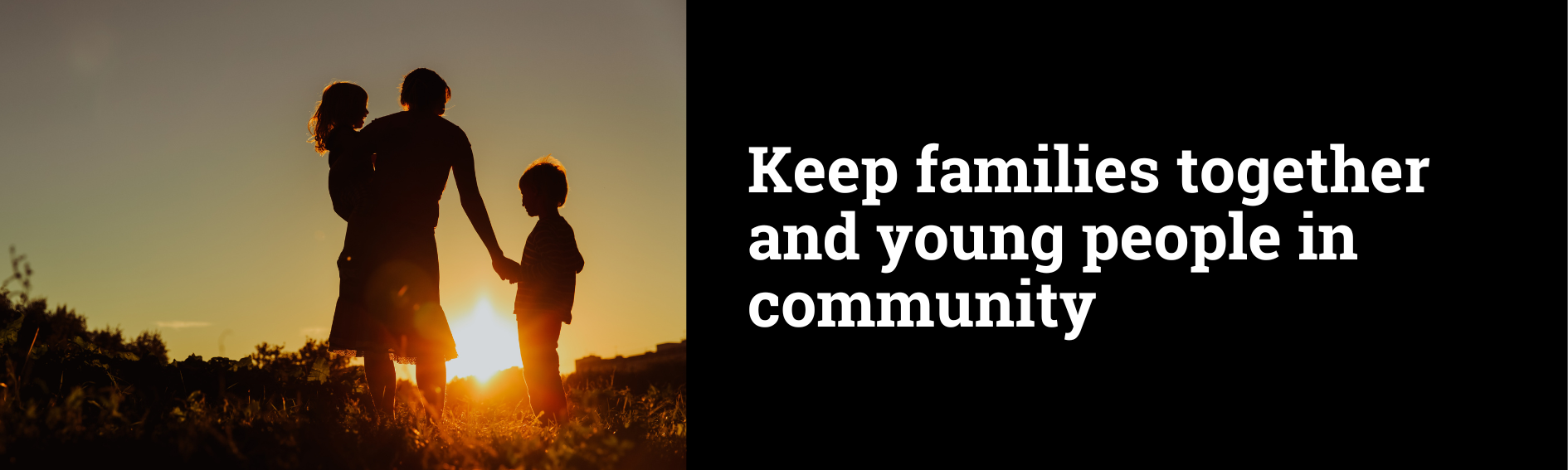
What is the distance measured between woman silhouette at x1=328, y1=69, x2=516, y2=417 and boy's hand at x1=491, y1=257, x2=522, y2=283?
29 cm

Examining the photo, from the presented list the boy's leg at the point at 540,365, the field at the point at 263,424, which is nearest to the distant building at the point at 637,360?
the field at the point at 263,424

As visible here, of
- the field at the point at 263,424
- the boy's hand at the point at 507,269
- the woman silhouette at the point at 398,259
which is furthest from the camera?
the boy's hand at the point at 507,269

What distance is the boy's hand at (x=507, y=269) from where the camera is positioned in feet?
15.3

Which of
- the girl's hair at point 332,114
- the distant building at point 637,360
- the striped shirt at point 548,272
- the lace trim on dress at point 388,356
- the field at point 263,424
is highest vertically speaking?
the girl's hair at point 332,114

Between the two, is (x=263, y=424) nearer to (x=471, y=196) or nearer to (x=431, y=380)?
(x=431, y=380)

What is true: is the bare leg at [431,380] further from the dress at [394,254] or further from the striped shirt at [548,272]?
the striped shirt at [548,272]

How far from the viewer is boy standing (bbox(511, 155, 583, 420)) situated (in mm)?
4746

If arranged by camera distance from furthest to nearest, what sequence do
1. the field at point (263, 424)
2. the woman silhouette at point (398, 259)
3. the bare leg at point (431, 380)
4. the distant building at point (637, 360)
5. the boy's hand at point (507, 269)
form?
the distant building at point (637, 360) < the boy's hand at point (507, 269) < the bare leg at point (431, 380) < the woman silhouette at point (398, 259) < the field at point (263, 424)

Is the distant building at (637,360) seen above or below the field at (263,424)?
below

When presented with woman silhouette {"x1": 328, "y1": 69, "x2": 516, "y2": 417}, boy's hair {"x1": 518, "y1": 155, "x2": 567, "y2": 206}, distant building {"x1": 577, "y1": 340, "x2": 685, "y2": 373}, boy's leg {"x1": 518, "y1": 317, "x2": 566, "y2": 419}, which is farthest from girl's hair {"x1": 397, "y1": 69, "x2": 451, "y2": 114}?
distant building {"x1": 577, "y1": 340, "x2": 685, "y2": 373}

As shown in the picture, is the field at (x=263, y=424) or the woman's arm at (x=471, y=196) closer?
the field at (x=263, y=424)

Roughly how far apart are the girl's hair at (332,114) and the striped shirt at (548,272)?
100cm

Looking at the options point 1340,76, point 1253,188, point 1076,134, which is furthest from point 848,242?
point 1340,76

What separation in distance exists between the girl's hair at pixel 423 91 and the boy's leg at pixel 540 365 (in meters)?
1.11
